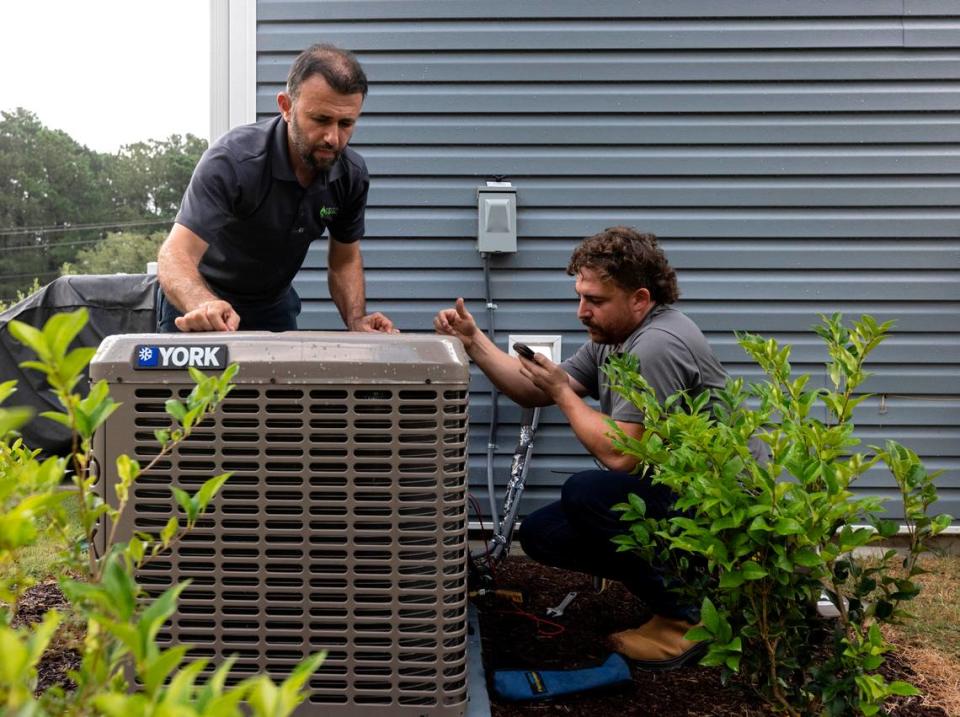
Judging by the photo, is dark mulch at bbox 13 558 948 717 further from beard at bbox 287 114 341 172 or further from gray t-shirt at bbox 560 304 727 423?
beard at bbox 287 114 341 172

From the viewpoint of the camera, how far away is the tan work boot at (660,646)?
2438 mm

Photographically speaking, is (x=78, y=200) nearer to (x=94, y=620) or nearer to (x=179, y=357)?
(x=179, y=357)

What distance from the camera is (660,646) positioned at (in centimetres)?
246

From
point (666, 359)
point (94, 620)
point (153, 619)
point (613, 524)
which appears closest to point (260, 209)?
point (666, 359)

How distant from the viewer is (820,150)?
3633mm

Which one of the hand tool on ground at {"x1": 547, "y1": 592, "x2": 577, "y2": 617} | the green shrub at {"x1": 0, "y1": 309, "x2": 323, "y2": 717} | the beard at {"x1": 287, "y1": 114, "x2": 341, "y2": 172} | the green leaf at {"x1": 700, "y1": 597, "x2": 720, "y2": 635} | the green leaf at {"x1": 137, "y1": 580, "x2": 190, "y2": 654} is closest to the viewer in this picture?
the green shrub at {"x1": 0, "y1": 309, "x2": 323, "y2": 717}

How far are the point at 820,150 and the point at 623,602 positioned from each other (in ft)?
6.88

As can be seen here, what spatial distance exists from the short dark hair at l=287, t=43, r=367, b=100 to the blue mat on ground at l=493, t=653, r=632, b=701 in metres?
1.65

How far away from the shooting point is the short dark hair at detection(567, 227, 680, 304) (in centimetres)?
261

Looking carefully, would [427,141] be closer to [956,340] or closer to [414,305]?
[414,305]

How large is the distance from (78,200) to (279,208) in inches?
1182

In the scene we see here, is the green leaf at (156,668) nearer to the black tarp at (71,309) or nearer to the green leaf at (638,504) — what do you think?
the green leaf at (638,504)

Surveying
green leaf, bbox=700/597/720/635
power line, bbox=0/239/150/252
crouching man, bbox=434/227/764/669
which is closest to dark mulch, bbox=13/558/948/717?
crouching man, bbox=434/227/764/669

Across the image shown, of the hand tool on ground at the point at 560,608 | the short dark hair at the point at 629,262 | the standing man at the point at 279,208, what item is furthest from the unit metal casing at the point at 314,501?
the hand tool on ground at the point at 560,608
